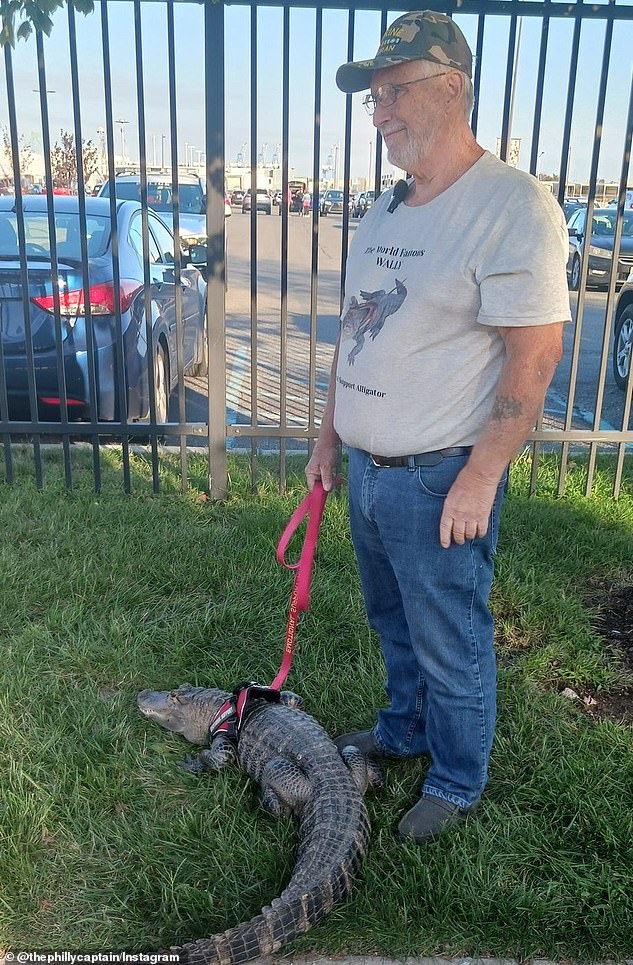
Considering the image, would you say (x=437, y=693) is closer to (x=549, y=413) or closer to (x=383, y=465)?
(x=383, y=465)

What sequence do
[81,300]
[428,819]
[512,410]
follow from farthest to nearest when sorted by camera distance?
1. [81,300]
2. [428,819]
3. [512,410]

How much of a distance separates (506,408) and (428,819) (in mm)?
1306

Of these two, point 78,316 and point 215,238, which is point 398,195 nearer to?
point 215,238

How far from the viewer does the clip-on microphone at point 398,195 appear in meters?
2.41

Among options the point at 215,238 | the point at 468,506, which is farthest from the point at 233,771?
the point at 215,238

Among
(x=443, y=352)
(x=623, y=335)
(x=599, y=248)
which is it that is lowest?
(x=623, y=335)

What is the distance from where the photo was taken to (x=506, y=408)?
215cm

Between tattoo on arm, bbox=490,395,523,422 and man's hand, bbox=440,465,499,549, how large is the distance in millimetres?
160

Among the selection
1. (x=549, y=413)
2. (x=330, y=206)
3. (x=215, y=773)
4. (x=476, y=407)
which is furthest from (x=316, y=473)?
(x=330, y=206)

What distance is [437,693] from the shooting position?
253 centimetres

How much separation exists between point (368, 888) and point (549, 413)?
19.9 ft

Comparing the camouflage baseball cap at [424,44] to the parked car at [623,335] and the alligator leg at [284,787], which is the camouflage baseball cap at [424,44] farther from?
the parked car at [623,335]

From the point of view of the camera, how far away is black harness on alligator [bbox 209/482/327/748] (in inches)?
114

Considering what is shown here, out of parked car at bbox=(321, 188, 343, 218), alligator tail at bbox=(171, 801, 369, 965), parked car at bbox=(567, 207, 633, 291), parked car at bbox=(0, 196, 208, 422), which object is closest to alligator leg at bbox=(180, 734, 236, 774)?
alligator tail at bbox=(171, 801, 369, 965)
